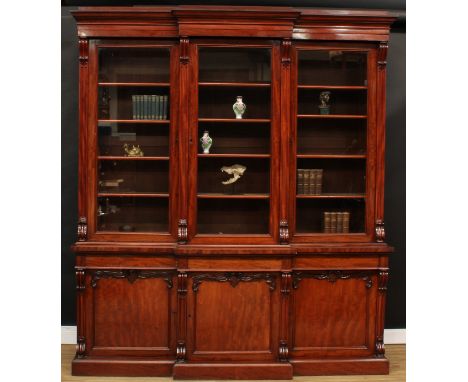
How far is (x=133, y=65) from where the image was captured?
13.8 feet

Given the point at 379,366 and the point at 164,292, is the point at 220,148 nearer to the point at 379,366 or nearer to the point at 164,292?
the point at 164,292

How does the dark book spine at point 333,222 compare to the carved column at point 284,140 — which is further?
the dark book spine at point 333,222

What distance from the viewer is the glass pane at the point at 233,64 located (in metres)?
4.10

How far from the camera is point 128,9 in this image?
4008mm

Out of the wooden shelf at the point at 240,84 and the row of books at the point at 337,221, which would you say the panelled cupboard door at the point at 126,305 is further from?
the wooden shelf at the point at 240,84

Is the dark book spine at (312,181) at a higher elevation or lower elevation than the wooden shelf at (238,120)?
lower

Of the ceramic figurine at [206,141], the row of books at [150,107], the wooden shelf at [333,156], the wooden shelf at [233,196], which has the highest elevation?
the row of books at [150,107]

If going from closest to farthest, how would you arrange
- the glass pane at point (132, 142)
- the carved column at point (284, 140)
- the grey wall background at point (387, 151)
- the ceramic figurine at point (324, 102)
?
the carved column at point (284, 140) → the glass pane at point (132, 142) → the ceramic figurine at point (324, 102) → the grey wall background at point (387, 151)

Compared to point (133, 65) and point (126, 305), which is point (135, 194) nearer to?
point (126, 305)

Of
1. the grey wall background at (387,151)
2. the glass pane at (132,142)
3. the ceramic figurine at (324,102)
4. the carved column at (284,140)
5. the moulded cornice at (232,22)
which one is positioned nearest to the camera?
the moulded cornice at (232,22)

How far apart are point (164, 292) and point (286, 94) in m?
1.80

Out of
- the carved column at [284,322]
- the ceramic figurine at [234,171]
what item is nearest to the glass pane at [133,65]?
the ceramic figurine at [234,171]

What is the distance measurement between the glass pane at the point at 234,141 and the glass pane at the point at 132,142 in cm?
31

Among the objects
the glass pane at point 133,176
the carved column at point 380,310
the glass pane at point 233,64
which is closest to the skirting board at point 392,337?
the carved column at point 380,310
